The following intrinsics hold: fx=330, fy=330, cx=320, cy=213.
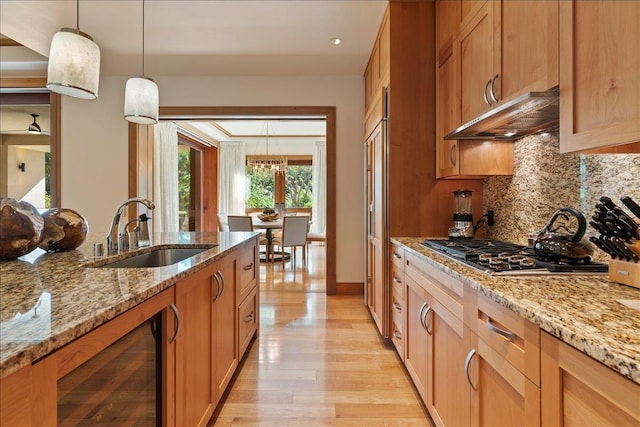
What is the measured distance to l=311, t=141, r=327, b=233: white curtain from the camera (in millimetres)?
8383

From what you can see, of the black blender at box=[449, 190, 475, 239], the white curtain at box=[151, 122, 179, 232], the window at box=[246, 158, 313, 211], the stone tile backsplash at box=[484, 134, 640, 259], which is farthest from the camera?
the window at box=[246, 158, 313, 211]

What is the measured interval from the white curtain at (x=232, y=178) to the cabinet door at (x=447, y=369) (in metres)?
7.30

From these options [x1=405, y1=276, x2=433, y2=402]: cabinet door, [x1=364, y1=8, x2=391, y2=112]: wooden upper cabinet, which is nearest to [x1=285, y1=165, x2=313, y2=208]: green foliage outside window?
[x1=364, y1=8, x2=391, y2=112]: wooden upper cabinet

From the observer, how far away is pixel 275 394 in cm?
198

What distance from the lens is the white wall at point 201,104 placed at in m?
4.19

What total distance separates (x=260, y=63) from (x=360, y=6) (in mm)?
1506

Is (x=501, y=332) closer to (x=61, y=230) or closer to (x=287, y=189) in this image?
(x=61, y=230)

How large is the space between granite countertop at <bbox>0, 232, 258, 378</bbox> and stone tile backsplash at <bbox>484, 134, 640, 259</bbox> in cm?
173

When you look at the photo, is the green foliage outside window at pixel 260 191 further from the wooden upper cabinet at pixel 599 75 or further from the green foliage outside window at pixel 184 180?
the wooden upper cabinet at pixel 599 75

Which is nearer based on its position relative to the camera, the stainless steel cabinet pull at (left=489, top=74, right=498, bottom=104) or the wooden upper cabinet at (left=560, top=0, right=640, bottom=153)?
the wooden upper cabinet at (left=560, top=0, right=640, bottom=153)

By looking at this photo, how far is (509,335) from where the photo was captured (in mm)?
920

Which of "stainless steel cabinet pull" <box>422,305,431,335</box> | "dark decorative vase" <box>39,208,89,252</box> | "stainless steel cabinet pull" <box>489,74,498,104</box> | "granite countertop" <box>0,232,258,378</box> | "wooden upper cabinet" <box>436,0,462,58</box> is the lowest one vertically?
"stainless steel cabinet pull" <box>422,305,431,335</box>

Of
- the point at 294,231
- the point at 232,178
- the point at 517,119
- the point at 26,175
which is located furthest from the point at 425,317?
the point at 232,178

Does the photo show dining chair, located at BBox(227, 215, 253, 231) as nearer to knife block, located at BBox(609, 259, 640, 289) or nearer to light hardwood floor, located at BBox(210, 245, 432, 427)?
light hardwood floor, located at BBox(210, 245, 432, 427)
